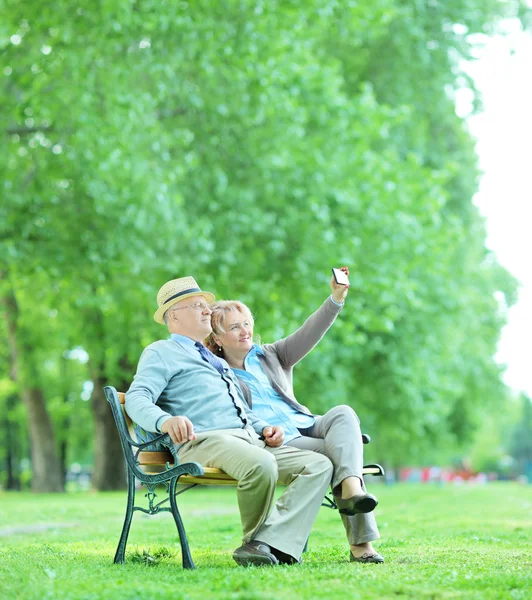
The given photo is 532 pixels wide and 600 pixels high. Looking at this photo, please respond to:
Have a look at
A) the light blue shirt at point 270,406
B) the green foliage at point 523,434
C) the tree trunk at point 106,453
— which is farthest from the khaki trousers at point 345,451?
the green foliage at point 523,434

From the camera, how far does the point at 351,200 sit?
17812mm

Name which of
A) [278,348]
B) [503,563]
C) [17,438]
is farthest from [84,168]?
[17,438]

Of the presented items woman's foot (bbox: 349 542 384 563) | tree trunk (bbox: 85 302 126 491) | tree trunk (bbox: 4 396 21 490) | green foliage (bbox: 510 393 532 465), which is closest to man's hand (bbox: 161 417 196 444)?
woman's foot (bbox: 349 542 384 563)

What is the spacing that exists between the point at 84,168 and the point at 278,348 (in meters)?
8.69

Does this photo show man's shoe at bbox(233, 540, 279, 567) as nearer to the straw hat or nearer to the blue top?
the blue top

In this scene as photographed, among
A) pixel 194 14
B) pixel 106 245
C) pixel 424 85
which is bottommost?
pixel 106 245

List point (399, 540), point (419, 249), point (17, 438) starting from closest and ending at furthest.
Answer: point (399, 540), point (419, 249), point (17, 438)

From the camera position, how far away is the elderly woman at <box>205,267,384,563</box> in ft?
Result: 19.4

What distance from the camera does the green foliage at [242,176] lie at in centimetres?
1463

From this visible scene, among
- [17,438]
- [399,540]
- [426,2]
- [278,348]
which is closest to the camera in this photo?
[278,348]

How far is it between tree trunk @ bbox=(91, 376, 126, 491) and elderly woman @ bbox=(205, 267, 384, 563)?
58.9 ft

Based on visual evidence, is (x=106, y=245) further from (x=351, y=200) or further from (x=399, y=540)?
(x=399, y=540)

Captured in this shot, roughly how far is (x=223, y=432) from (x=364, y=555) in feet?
3.62

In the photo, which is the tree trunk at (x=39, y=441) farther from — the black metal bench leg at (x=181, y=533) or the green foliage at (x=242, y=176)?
the black metal bench leg at (x=181, y=533)
